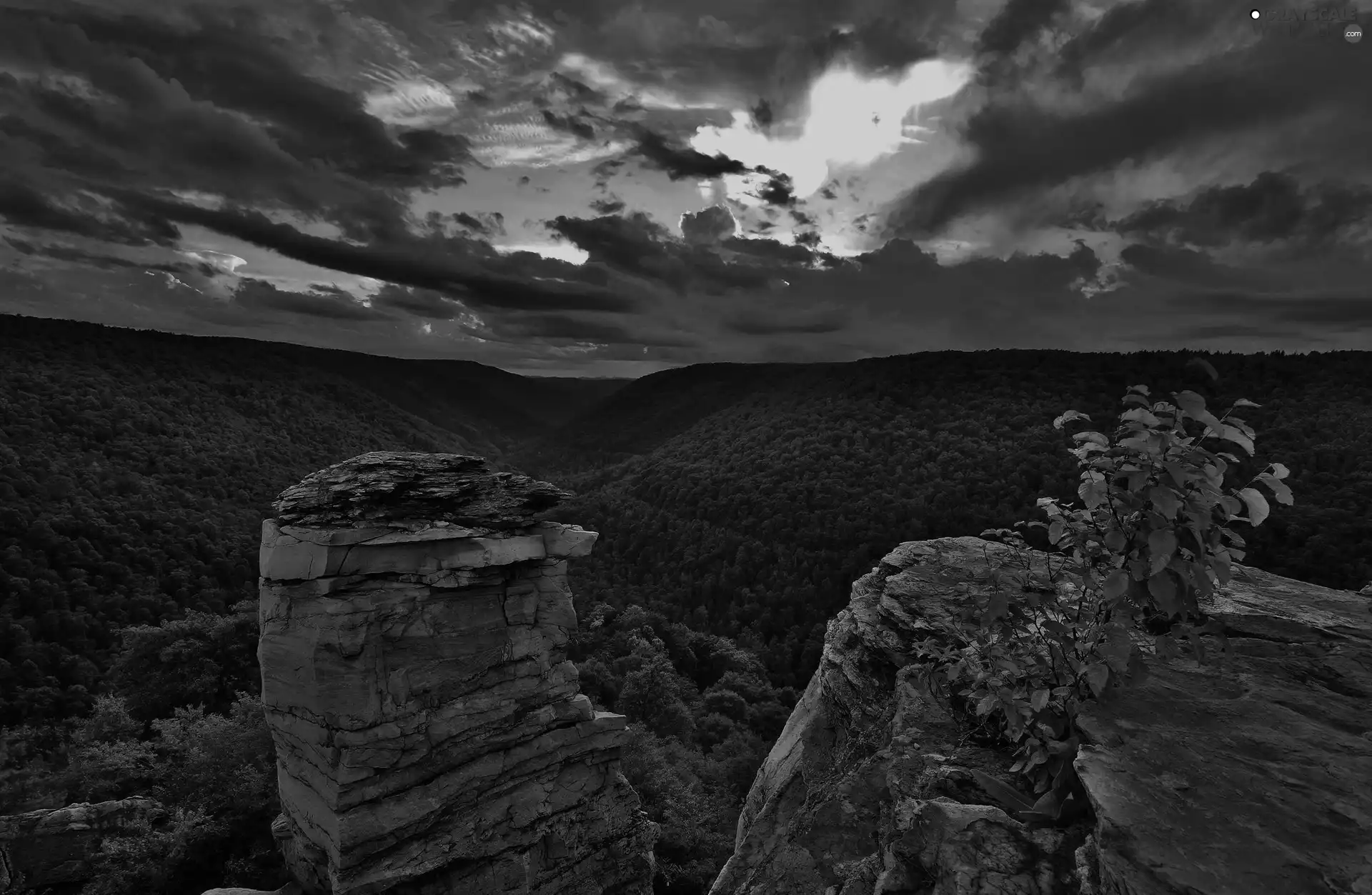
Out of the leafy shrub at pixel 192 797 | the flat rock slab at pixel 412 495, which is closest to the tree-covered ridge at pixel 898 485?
the leafy shrub at pixel 192 797

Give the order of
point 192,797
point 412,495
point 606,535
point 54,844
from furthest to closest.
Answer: point 606,535, point 192,797, point 54,844, point 412,495

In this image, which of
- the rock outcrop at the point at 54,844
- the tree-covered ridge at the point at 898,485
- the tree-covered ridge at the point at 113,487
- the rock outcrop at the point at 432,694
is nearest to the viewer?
the rock outcrop at the point at 432,694

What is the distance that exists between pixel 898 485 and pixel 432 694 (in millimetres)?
85463

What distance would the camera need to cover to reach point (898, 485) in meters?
90.9

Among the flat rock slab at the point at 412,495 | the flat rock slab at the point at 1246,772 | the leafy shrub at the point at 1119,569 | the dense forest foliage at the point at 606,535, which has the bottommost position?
the dense forest foliage at the point at 606,535

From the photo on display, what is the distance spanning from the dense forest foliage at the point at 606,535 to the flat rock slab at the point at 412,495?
13.0 metres

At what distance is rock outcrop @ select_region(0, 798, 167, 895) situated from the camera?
1702cm

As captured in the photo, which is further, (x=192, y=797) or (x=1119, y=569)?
(x=192, y=797)

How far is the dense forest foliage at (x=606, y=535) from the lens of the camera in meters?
25.9

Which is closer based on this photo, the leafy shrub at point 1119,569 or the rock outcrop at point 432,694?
the leafy shrub at point 1119,569

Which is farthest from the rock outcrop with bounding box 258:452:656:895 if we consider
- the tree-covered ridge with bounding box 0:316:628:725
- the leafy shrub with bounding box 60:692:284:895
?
the tree-covered ridge with bounding box 0:316:628:725

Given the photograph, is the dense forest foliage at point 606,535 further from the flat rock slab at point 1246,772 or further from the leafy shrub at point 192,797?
the flat rock slab at point 1246,772

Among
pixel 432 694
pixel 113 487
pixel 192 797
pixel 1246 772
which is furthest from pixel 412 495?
pixel 113 487

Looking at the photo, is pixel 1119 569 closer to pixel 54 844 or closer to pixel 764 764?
pixel 764 764
